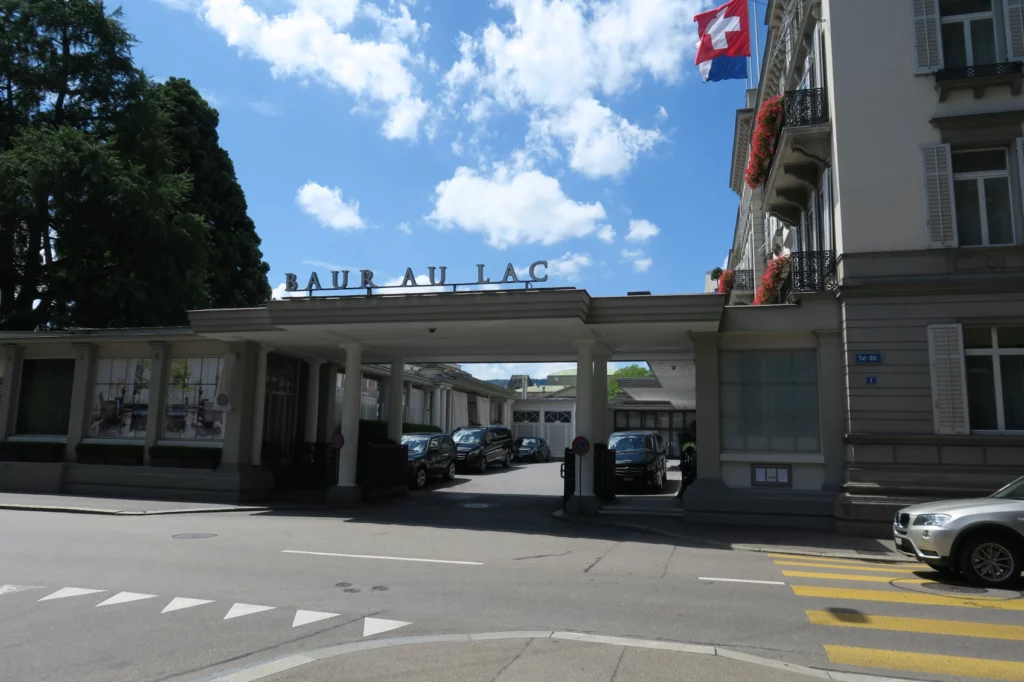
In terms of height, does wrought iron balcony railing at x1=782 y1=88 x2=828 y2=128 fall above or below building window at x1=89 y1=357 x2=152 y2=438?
above

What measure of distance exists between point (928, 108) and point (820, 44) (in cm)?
298

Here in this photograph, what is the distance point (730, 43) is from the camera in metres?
21.0

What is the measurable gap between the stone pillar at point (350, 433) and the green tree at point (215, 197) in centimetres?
2281

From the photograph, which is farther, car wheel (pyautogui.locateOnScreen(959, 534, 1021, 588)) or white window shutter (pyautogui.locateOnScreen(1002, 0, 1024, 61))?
white window shutter (pyautogui.locateOnScreen(1002, 0, 1024, 61))

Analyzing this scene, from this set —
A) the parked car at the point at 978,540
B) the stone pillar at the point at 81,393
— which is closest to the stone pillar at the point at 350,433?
the stone pillar at the point at 81,393

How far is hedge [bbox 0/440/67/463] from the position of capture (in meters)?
20.5

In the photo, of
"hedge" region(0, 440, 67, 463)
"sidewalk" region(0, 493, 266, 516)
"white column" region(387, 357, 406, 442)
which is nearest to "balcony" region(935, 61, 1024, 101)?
"white column" region(387, 357, 406, 442)

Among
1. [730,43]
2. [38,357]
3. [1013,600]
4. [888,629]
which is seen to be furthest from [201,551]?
[730,43]

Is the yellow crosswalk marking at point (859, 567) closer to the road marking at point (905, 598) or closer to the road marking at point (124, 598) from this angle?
the road marking at point (905, 598)

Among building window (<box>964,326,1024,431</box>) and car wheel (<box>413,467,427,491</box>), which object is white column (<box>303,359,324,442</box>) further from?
building window (<box>964,326,1024,431</box>)

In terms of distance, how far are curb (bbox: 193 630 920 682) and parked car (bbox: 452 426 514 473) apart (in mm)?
23319

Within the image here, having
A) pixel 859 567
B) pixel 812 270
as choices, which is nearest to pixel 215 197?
pixel 812 270

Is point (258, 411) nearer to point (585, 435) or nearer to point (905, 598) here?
point (585, 435)

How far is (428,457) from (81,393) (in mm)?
10521
